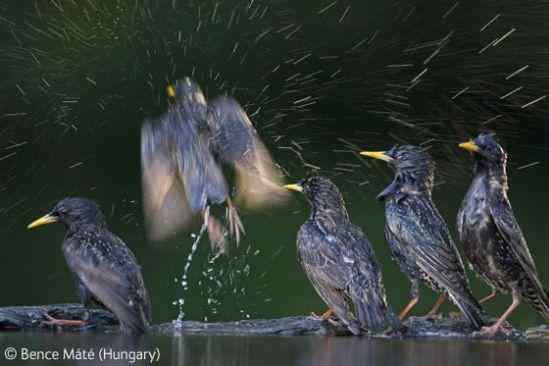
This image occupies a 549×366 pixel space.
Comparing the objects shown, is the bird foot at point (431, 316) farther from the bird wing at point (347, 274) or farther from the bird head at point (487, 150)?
the bird head at point (487, 150)

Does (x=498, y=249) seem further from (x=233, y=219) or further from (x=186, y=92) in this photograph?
(x=186, y=92)

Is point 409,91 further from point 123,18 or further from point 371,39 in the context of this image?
point 123,18

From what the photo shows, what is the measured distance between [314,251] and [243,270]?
144cm

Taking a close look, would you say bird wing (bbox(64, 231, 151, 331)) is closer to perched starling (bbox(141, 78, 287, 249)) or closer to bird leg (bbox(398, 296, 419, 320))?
perched starling (bbox(141, 78, 287, 249))

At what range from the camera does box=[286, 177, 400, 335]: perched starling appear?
5.96 meters

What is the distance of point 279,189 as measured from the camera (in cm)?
723

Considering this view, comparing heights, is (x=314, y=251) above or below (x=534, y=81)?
below

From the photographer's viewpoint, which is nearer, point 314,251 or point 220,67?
point 314,251

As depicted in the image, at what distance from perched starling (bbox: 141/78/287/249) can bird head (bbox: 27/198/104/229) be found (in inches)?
11.9

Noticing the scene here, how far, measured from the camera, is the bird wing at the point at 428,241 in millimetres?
6156

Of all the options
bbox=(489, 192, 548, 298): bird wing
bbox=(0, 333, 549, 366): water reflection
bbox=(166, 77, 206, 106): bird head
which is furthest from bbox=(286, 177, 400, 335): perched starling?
bbox=(166, 77, 206, 106): bird head

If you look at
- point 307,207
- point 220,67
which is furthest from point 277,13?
point 307,207

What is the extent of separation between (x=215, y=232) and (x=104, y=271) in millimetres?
827

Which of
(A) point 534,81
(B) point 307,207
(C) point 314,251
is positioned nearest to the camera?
(C) point 314,251
